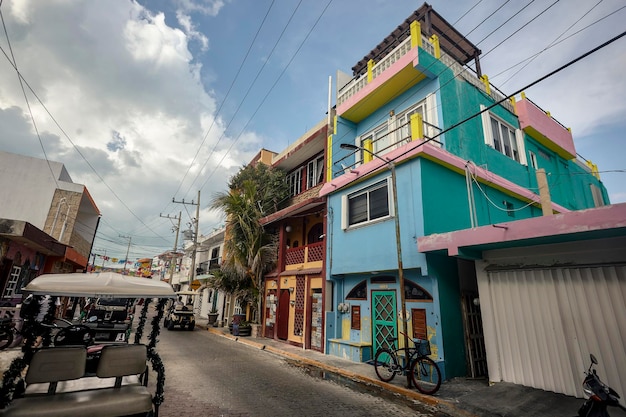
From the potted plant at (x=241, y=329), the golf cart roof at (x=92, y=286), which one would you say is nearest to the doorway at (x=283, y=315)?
the potted plant at (x=241, y=329)

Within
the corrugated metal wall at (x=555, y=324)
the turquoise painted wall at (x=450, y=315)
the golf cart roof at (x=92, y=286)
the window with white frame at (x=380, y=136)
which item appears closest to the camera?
the golf cart roof at (x=92, y=286)

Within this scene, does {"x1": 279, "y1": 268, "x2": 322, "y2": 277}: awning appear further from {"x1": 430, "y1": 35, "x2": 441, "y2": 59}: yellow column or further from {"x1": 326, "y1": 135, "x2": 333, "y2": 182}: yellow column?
{"x1": 430, "y1": 35, "x2": 441, "y2": 59}: yellow column

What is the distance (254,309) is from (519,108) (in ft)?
57.1

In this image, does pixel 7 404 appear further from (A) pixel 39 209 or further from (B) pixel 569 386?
(A) pixel 39 209

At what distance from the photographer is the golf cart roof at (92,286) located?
4.31m

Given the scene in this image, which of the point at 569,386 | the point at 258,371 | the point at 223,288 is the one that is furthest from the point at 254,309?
the point at 569,386

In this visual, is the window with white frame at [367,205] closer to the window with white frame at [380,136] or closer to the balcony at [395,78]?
the window with white frame at [380,136]

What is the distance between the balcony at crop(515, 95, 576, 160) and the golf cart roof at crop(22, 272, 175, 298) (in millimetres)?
16769

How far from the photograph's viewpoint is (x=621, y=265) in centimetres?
591

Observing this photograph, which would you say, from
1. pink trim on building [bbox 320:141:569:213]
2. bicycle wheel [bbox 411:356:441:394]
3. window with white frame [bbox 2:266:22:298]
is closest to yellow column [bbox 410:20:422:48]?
pink trim on building [bbox 320:141:569:213]

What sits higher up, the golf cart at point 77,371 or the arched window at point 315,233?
the arched window at point 315,233

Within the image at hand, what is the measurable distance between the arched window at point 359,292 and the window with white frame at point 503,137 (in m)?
7.63

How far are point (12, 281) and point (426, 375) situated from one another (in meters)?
17.2

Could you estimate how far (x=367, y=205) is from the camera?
1147 centimetres
